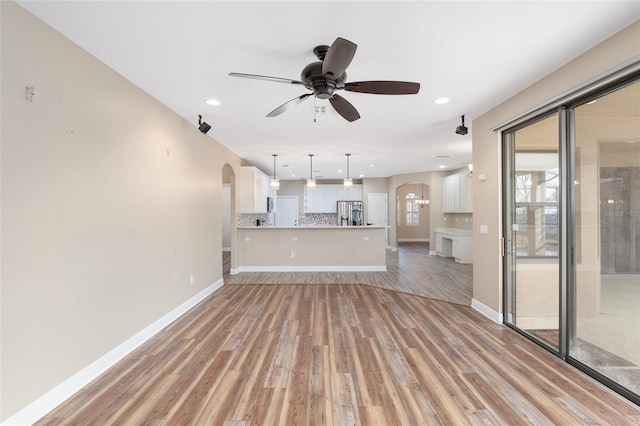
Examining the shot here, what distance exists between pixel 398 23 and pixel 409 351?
2860 mm

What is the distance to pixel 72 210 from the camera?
2164 mm

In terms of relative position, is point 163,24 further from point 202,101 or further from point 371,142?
point 371,142

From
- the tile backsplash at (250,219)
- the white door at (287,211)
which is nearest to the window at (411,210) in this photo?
the white door at (287,211)

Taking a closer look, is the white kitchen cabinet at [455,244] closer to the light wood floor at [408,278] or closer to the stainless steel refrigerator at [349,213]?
the light wood floor at [408,278]

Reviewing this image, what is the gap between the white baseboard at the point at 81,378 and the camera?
1806 millimetres

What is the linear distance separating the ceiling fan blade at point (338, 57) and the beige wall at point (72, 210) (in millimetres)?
1978

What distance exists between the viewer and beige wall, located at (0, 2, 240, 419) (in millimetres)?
1749

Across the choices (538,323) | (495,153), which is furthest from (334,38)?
(538,323)

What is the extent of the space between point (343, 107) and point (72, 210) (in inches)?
93.6

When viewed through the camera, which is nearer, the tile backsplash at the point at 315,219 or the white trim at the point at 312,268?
Result: the white trim at the point at 312,268

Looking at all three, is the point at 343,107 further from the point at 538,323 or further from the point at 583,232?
the point at 538,323

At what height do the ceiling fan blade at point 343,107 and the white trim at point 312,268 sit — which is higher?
the ceiling fan blade at point 343,107

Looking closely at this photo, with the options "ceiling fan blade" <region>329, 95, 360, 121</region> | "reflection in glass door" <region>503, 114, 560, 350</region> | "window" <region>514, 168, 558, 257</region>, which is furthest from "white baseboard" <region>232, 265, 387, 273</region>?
"ceiling fan blade" <region>329, 95, 360, 121</region>

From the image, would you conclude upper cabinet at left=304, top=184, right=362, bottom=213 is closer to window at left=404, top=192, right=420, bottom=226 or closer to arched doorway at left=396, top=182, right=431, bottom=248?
arched doorway at left=396, top=182, right=431, bottom=248
